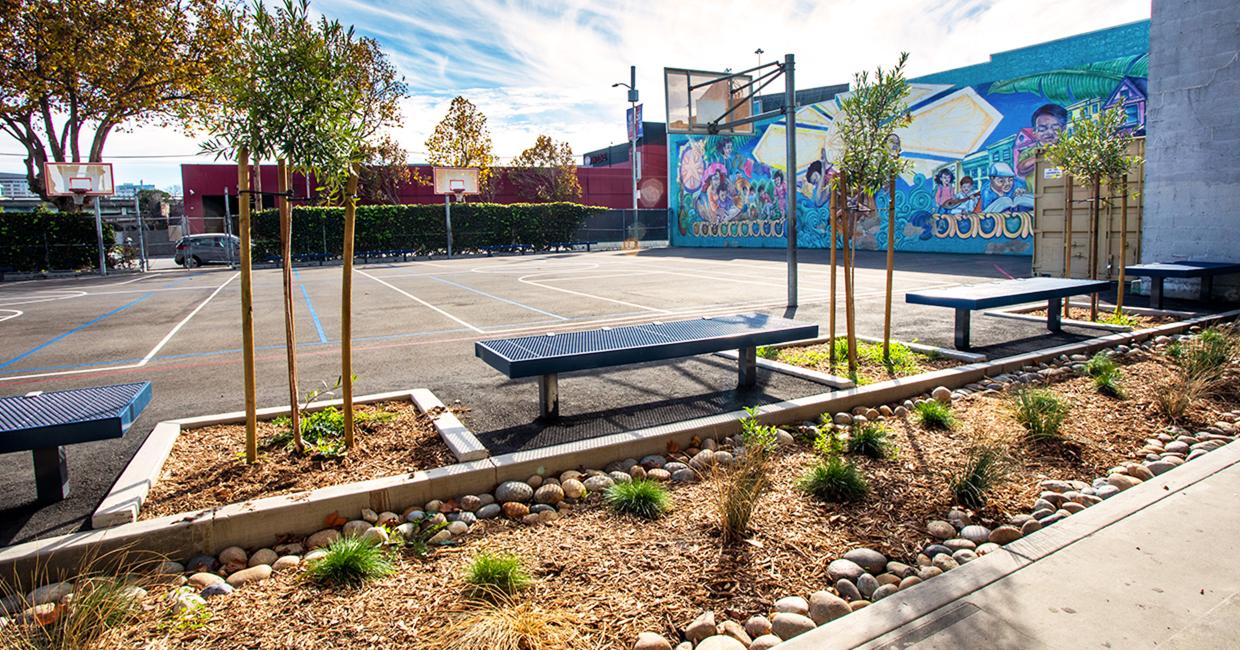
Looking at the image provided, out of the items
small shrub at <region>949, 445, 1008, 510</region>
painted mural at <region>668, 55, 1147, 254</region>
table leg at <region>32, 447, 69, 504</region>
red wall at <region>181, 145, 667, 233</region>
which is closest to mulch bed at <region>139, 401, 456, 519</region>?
table leg at <region>32, 447, 69, 504</region>

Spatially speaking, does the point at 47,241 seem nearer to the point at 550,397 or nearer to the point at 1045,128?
the point at 550,397

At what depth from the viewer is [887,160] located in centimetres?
665

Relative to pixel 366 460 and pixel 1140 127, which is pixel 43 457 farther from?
pixel 1140 127

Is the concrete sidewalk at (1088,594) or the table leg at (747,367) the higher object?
the table leg at (747,367)

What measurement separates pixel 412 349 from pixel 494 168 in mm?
42324

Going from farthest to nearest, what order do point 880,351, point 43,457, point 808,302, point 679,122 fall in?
point 679,122 → point 808,302 → point 880,351 → point 43,457

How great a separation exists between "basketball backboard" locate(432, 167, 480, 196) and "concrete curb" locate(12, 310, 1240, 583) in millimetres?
31047

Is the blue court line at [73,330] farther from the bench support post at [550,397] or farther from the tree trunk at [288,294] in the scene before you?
the bench support post at [550,397]

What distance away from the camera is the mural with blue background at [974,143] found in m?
20.6

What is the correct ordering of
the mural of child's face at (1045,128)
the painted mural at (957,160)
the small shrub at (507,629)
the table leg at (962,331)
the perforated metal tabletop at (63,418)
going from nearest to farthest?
the small shrub at (507,629)
the perforated metal tabletop at (63,418)
the table leg at (962,331)
the painted mural at (957,160)
the mural of child's face at (1045,128)

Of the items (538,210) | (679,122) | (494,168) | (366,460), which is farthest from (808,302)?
(494,168)

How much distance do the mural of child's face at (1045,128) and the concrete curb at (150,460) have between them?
73.1 feet

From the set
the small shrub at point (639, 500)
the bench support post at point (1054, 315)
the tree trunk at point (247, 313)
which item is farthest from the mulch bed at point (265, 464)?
the bench support post at point (1054, 315)

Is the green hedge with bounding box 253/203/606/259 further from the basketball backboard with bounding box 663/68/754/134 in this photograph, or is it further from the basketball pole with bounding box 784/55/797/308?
the basketball pole with bounding box 784/55/797/308
